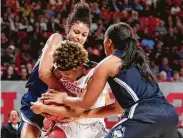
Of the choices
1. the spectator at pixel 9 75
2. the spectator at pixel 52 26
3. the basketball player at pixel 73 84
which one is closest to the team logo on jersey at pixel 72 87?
the basketball player at pixel 73 84

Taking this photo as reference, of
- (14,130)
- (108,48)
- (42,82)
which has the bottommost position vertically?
(14,130)

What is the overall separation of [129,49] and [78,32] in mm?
949

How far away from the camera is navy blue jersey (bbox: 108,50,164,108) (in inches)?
149

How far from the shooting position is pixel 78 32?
4719 millimetres

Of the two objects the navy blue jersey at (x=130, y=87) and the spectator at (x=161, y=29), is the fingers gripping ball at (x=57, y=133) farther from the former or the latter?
the spectator at (x=161, y=29)

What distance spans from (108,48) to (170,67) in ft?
24.9

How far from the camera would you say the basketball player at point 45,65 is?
466 centimetres

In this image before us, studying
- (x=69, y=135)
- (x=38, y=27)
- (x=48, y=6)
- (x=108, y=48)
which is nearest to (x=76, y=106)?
(x=108, y=48)

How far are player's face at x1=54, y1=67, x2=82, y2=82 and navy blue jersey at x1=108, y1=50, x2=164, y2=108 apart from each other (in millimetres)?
508

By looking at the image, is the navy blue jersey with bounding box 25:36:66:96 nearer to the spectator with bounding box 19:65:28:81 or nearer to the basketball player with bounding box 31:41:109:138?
the basketball player with bounding box 31:41:109:138

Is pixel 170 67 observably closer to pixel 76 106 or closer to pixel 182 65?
pixel 182 65

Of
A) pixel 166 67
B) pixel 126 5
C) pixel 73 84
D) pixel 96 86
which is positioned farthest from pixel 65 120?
pixel 126 5

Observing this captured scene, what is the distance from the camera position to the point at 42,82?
484 centimetres

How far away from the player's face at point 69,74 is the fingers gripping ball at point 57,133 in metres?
0.58
